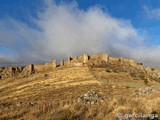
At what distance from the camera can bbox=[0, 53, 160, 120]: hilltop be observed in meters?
13.3

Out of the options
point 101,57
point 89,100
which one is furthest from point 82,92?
point 101,57

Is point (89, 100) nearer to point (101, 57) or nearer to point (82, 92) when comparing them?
point (82, 92)

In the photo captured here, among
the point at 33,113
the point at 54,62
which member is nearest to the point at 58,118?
the point at 33,113

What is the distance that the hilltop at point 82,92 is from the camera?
13.3 meters

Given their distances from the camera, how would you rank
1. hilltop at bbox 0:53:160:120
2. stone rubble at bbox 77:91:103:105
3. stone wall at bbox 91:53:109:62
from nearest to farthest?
1. hilltop at bbox 0:53:160:120
2. stone rubble at bbox 77:91:103:105
3. stone wall at bbox 91:53:109:62

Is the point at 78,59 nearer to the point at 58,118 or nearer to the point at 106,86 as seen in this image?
the point at 106,86

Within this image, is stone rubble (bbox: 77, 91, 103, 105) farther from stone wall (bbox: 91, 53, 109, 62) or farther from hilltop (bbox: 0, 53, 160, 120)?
stone wall (bbox: 91, 53, 109, 62)

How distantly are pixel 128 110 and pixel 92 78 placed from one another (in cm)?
6199

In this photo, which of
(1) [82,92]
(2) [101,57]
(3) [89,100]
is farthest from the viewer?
(2) [101,57]

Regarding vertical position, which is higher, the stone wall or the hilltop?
the stone wall

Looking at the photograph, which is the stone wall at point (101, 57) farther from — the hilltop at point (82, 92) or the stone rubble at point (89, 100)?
the stone rubble at point (89, 100)

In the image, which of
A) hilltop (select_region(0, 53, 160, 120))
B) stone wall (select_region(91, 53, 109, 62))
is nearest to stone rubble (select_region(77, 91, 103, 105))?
hilltop (select_region(0, 53, 160, 120))

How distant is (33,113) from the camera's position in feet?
42.5

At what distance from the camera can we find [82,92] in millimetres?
56250
